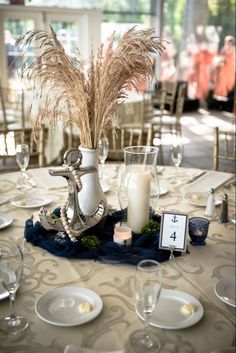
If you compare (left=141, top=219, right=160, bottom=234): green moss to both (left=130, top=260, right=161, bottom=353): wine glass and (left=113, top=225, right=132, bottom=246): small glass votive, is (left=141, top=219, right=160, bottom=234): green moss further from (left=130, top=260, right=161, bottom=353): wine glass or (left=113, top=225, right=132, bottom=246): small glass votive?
(left=130, top=260, right=161, bottom=353): wine glass

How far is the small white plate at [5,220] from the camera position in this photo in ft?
4.86

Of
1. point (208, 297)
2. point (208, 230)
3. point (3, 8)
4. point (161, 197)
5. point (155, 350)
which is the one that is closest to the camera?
point (155, 350)

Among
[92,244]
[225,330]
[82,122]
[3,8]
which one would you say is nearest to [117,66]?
[82,122]

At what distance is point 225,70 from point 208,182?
800 centimetres

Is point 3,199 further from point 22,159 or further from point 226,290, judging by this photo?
point 226,290

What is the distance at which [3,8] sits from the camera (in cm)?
667

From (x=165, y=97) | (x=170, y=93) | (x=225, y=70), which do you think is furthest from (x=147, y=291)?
(x=225, y=70)

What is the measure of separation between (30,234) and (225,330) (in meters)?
0.70

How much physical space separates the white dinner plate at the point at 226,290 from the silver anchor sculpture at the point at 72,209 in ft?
1.54

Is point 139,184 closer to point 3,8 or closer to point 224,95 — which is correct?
point 3,8

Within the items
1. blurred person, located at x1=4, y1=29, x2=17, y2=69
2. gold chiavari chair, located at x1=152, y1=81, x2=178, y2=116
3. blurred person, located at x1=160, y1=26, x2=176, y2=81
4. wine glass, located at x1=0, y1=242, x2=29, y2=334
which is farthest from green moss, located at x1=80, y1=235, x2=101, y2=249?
blurred person, located at x1=160, y1=26, x2=176, y2=81

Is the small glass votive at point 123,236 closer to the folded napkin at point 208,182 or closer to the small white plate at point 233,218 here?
the small white plate at point 233,218

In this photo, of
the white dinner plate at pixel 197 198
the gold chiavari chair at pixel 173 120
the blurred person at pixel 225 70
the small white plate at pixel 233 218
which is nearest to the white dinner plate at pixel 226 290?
the small white plate at pixel 233 218

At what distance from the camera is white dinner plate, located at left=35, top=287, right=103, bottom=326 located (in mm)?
978
